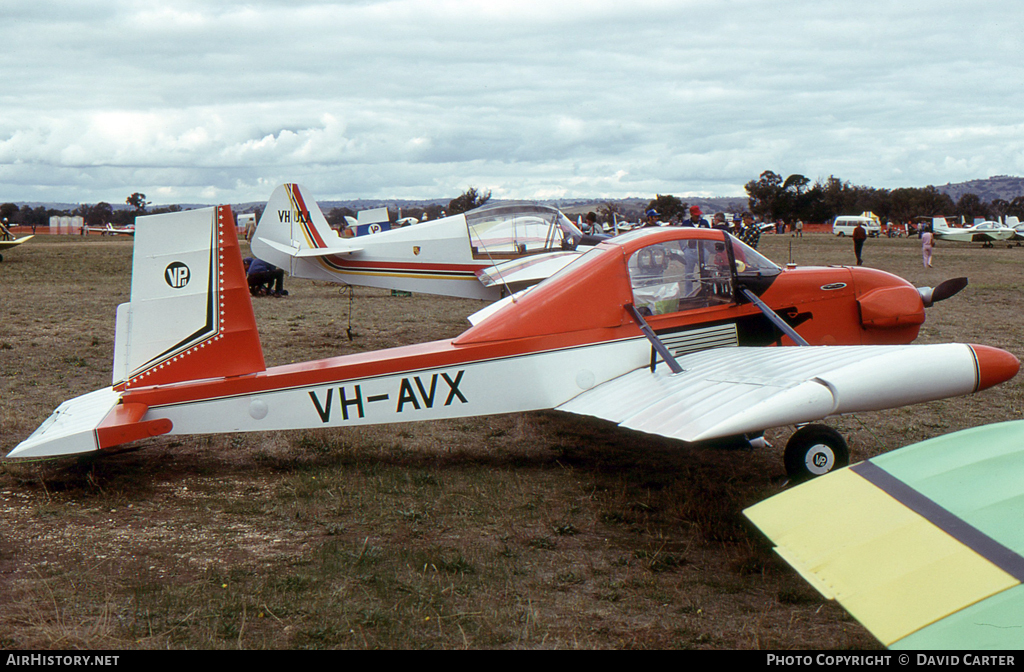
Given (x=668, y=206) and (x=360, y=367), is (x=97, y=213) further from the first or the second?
(x=360, y=367)

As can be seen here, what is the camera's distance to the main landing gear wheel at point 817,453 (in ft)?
17.6

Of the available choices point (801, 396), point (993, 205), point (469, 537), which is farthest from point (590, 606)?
point (993, 205)

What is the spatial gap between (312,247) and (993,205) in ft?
428

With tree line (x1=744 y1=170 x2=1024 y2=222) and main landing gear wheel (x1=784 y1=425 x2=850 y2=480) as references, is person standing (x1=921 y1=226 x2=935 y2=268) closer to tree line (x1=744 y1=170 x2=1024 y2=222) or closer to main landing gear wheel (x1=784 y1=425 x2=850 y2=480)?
main landing gear wheel (x1=784 y1=425 x2=850 y2=480)

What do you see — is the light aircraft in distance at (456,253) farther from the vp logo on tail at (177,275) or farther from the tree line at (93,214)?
the tree line at (93,214)

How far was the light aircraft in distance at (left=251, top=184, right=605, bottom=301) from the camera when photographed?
12758mm

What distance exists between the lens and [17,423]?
7203mm

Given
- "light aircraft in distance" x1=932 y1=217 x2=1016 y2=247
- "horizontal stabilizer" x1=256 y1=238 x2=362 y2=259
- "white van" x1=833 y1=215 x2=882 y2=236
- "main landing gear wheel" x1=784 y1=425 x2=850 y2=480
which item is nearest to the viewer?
"main landing gear wheel" x1=784 y1=425 x2=850 y2=480

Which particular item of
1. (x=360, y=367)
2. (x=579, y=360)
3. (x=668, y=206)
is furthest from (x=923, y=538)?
(x=668, y=206)

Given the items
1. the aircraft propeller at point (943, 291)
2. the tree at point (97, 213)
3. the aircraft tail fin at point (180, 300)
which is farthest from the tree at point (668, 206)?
the aircraft tail fin at point (180, 300)

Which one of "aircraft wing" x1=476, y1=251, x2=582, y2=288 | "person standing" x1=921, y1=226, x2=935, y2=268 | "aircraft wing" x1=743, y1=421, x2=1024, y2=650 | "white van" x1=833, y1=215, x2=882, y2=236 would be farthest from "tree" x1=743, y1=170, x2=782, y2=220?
"aircraft wing" x1=743, y1=421, x2=1024, y2=650

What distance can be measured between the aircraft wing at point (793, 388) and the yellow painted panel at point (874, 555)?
1.39m

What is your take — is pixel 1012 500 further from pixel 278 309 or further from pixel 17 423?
pixel 278 309

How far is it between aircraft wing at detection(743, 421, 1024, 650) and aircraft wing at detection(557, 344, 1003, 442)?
1.36 metres
